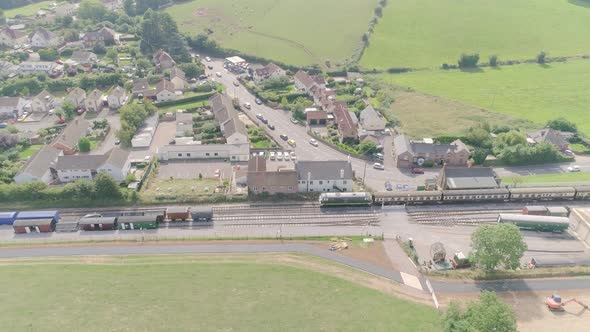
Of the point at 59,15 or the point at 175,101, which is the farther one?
the point at 59,15

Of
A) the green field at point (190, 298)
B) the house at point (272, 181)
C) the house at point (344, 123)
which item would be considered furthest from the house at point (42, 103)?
the house at point (344, 123)

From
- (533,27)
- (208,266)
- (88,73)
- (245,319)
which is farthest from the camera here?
(533,27)

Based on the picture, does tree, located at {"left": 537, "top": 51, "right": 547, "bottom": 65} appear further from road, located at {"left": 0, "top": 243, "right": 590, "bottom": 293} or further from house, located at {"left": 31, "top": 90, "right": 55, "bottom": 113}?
house, located at {"left": 31, "top": 90, "right": 55, "bottom": 113}

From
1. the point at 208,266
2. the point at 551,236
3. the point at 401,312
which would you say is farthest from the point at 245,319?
the point at 551,236

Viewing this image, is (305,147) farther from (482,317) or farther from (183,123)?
(482,317)

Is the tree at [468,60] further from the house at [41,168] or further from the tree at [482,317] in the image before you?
the house at [41,168]

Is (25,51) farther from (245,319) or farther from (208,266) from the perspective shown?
(245,319)

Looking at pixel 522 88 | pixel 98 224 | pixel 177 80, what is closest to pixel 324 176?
pixel 98 224
